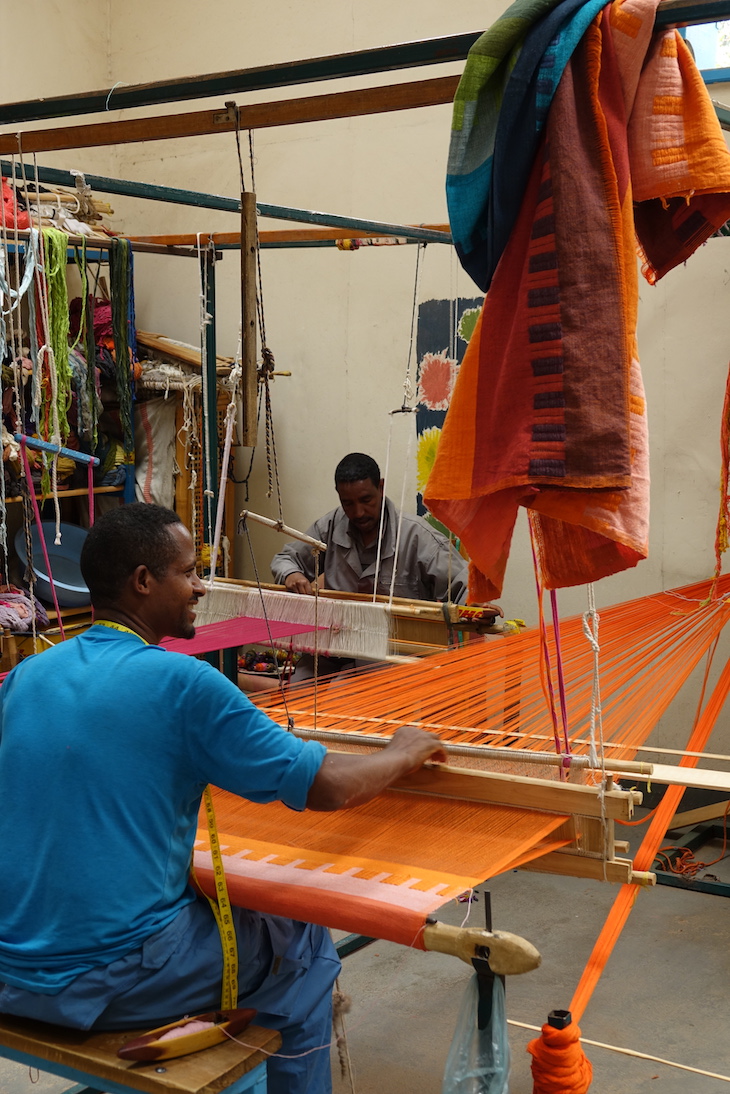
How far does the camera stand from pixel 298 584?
3713mm

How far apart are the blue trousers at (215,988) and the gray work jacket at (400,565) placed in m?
2.12

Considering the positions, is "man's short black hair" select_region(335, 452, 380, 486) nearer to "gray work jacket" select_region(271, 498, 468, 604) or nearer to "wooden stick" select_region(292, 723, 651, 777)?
"gray work jacket" select_region(271, 498, 468, 604)

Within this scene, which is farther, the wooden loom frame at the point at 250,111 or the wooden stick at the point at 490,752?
the wooden stick at the point at 490,752

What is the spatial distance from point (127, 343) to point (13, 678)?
101 inches

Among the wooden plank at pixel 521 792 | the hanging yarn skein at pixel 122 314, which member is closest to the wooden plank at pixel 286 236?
the hanging yarn skein at pixel 122 314

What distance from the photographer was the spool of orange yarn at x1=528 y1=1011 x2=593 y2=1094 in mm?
1909

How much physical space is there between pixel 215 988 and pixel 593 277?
123 cm

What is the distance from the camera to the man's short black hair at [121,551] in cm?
178

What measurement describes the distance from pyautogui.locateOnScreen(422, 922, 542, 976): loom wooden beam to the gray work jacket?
2.39m

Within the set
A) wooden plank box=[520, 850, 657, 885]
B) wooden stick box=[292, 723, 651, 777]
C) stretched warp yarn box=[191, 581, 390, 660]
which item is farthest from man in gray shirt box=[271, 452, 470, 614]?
wooden plank box=[520, 850, 657, 885]

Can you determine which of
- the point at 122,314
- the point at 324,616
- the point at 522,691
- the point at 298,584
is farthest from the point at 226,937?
the point at 122,314

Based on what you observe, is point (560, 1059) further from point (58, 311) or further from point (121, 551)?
point (58, 311)

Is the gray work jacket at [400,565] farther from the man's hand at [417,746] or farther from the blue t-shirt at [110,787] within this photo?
the blue t-shirt at [110,787]

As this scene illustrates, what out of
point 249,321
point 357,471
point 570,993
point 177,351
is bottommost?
point 570,993
